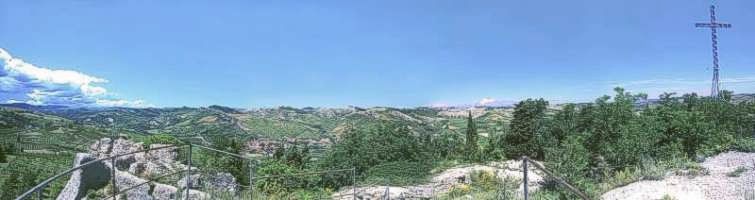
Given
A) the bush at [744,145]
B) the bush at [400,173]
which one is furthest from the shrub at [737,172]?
the bush at [400,173]

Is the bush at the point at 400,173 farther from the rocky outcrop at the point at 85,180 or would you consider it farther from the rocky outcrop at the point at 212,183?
the rocky outcrop at the point at 85,180

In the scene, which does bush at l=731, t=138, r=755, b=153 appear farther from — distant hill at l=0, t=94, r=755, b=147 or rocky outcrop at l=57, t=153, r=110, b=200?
distant hill at l=0, t=94, r=755, b=147

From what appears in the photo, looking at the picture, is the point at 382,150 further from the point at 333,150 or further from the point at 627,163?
the point at 627,163

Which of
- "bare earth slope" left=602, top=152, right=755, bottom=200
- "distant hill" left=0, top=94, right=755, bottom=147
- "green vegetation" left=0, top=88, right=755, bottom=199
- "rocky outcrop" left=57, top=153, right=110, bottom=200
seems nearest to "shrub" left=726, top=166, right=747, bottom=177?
"bare earth slope" left=602, top=152, right=755, bottom=200

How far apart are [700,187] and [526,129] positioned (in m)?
39.1

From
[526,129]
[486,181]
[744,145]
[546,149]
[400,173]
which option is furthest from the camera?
[526,129]

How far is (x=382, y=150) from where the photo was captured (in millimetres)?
51000

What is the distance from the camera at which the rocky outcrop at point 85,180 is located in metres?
9.65

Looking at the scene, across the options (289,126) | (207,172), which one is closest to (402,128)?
(207,172)

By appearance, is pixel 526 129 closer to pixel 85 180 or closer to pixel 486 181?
pixel 486 181

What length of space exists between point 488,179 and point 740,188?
10.5m

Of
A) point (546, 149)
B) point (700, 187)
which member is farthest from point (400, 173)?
point (700, 187)

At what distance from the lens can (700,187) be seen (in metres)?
16.4

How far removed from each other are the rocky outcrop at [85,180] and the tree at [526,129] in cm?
4653
